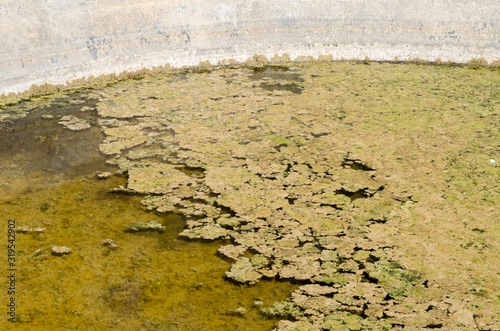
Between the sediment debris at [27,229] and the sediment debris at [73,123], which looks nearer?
the sediment debris at [27,229]

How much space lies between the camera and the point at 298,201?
86.8 inches

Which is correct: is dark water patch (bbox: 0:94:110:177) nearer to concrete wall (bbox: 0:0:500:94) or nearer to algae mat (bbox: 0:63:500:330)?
algae mat (bbox: 0:63:500:330)

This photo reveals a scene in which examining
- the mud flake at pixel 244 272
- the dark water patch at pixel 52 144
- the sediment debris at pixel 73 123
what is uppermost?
the sediment debris at pixel 73 123

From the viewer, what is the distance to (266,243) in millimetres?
1955

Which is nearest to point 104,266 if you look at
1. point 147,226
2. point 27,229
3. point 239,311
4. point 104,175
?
point 147,226

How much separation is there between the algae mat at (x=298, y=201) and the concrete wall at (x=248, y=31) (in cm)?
39

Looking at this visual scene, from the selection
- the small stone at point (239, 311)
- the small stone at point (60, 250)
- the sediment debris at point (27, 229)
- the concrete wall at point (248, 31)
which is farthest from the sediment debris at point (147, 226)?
the concrete wall at point (248, 31)

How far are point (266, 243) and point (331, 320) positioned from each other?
0.45 metres

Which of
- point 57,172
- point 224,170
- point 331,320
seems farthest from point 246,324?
point 57,172

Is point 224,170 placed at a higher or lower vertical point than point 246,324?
higher

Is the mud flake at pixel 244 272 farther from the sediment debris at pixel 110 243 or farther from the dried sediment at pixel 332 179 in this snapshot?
the sediment debris at pixel 110 243

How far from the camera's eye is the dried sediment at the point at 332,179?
1.72m

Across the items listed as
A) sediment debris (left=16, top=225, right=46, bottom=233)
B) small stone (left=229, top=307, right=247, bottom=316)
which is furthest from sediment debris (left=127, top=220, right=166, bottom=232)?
small stone (left=229, top=307, right=247, bottom=316)

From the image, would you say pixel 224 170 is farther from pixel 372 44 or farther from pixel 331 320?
→ pixel 372 44
